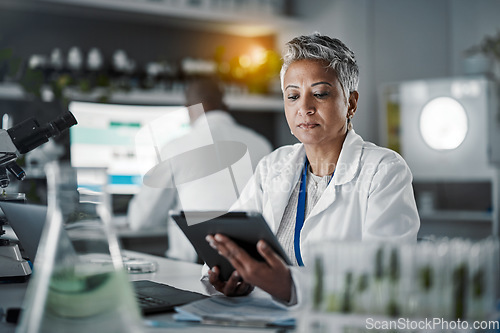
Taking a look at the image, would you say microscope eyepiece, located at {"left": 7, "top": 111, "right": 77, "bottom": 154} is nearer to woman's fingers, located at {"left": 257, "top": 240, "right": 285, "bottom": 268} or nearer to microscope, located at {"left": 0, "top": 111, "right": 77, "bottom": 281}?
microscope, located at {"left": 0, "top": 111, "right": 77, "bottom": 281}

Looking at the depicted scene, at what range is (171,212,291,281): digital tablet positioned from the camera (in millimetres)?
1063

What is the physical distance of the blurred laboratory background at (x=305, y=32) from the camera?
3609mm

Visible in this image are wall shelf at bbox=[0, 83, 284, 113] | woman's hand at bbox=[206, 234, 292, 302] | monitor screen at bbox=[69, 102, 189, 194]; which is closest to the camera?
woman's hand at bbox=[206, 234, 292, 302]

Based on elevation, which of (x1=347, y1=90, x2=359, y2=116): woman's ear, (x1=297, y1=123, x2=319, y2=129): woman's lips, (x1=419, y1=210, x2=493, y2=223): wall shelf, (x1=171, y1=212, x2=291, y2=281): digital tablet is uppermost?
(x1=347, y1=90, x2=359, y2=116): woman's ear

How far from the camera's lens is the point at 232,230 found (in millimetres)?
1113

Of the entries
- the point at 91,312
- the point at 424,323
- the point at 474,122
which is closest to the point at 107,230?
the point at 91,312

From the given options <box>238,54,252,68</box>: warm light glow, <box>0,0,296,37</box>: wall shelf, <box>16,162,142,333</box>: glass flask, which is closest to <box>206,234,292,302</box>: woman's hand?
<box>16,162,142,333</box>: glass flask

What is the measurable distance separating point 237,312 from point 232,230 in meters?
0.15

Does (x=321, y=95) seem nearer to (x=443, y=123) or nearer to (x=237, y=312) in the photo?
(x=237, y=312)

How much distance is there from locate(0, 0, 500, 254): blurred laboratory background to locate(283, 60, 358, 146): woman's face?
6.15 ft

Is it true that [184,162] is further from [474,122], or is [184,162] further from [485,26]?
[485,26]

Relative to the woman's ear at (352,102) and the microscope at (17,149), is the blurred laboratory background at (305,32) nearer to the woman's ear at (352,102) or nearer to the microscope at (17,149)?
the microscope at (17,149)

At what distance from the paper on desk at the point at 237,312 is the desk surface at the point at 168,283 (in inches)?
1.0

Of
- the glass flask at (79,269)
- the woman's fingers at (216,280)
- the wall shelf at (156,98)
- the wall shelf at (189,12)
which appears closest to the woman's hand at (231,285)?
the woman's fingers at (216,280)
